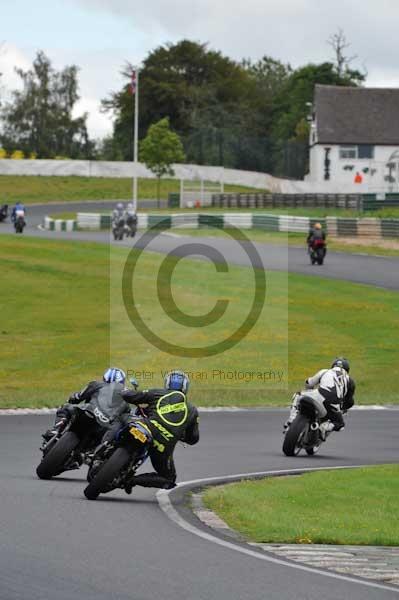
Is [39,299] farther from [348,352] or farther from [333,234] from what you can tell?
[333,234]

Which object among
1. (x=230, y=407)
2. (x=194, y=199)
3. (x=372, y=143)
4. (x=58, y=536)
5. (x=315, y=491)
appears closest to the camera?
(x=58, y=536)

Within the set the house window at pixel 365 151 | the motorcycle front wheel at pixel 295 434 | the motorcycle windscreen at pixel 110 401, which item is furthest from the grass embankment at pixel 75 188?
the motorcycle windscreen at pixel 110 401

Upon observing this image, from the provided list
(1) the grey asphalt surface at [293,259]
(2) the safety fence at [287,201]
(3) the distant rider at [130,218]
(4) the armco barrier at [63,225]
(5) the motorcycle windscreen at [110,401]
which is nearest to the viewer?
(5) the motorcycle windscreen at [110,401]

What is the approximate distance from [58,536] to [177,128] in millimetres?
106266

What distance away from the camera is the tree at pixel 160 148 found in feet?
284

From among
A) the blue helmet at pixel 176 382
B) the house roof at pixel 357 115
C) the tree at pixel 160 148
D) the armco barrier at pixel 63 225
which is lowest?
the armco barrier at pixel 63 225

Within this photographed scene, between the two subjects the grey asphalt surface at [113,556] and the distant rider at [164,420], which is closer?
the grey asphalt surface at [113,556]

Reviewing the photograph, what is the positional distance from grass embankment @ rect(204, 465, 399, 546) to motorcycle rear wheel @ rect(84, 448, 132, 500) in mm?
975

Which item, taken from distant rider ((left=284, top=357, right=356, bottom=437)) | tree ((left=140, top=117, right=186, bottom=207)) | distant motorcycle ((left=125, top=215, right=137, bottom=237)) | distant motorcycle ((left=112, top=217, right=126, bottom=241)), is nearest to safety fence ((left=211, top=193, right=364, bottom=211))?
tree ((left=140, top=117, right=186, bottom=207))

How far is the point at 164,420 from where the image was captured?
12.4 m

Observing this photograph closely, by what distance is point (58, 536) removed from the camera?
9625 mm

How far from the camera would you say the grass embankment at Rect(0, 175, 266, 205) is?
90.8 meters

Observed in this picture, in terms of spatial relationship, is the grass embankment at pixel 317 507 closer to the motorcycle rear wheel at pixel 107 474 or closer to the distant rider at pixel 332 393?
the motorcycle rear wheel at pixel 107 474

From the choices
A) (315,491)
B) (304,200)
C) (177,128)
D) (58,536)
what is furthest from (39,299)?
(177,128)
